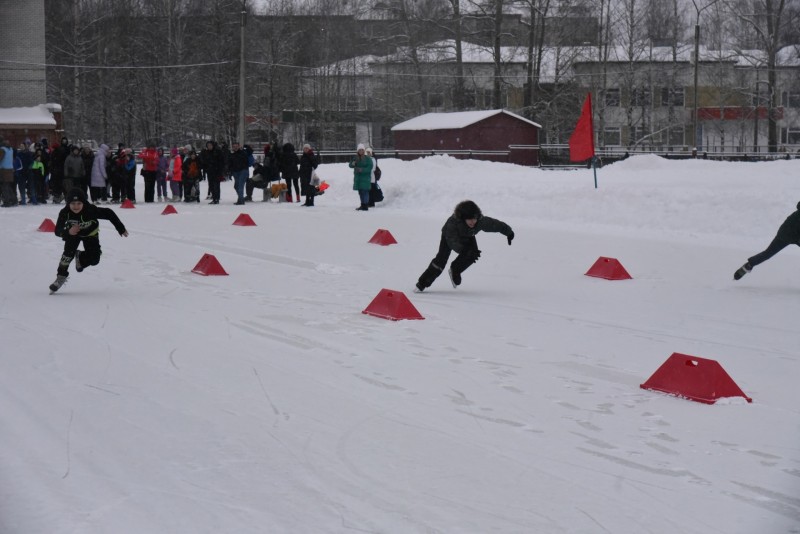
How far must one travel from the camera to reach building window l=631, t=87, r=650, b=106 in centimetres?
5825

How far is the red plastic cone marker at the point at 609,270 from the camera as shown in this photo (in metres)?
13.2

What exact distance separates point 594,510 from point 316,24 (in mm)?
66979

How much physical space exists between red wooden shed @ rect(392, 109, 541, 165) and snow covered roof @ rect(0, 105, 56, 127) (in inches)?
606

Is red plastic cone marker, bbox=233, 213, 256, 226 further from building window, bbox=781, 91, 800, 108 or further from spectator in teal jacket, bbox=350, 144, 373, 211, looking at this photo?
building window, bbox=781, 91, 800, 108

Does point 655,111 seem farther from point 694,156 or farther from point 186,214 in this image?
point 186,214

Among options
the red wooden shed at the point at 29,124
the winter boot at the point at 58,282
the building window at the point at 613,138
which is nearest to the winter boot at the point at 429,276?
the winter boot at the point at 58,282

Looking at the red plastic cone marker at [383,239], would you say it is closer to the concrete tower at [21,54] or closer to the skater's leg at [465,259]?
the skater's leg at [465,259]

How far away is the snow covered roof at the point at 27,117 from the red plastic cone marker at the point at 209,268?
32078mm

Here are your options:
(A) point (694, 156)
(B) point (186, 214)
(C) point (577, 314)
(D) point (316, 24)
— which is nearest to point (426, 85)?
(D) point (316, 24)

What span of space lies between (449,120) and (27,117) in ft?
62.9

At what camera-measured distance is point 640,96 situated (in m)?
62.0

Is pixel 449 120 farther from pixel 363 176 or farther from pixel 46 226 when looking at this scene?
pixel 46 226

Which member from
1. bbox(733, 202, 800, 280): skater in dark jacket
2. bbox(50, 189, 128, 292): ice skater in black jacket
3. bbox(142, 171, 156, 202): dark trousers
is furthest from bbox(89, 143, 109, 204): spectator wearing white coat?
bbox(733, 202, 800, 280): skater in dark jacket

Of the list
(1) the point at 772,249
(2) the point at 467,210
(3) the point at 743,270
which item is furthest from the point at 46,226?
(1) the point at 772,249
